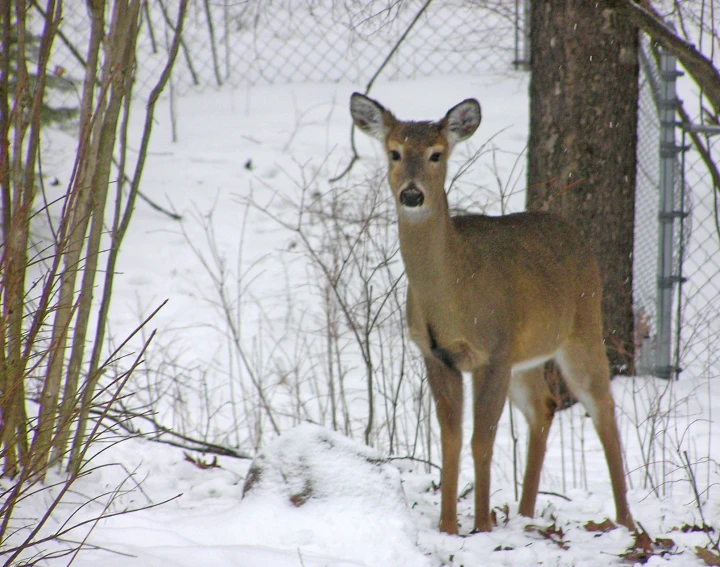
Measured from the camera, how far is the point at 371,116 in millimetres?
3631

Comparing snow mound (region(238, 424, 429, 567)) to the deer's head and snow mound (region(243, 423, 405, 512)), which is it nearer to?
snow mound (region(243, 423, 405, 512))

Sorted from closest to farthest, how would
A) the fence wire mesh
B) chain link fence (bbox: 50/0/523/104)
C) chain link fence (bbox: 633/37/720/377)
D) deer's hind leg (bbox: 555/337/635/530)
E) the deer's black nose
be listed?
1. the deer's black nose
2. deer's hind leg (bbox: 555/337/635/530)
3. chain link fence (bbox: 633/37/720/377)
4. the fence wire mesh
5. chain link fence (bbox: 50/0/523/104)

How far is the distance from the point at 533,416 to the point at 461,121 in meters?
1.31

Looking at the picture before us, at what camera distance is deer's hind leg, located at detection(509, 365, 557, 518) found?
148 inches

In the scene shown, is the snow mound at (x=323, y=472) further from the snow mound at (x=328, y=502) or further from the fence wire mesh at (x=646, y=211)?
the fence wire mesh at (x=646, y=211)

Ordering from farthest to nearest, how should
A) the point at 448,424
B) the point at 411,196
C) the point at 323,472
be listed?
the point at 448,424 → the point at 323,472 → the point at 411,196

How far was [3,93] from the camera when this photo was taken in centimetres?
296

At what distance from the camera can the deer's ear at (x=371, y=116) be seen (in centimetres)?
355

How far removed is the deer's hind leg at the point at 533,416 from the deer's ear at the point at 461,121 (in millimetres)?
1030

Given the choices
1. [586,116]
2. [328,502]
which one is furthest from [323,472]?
[586,116]

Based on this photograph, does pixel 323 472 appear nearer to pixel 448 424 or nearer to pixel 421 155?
pixel 448 424

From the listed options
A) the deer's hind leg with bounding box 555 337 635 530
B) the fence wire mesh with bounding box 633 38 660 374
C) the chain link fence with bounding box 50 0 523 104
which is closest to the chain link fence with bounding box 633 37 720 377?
the fence wire mesh with bounding box 633 38 660 374

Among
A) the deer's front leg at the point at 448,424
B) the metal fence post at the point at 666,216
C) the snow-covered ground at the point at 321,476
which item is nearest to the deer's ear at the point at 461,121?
the snow-covered ground at the point at 321,476

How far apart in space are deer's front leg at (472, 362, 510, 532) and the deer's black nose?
0.65 metres
